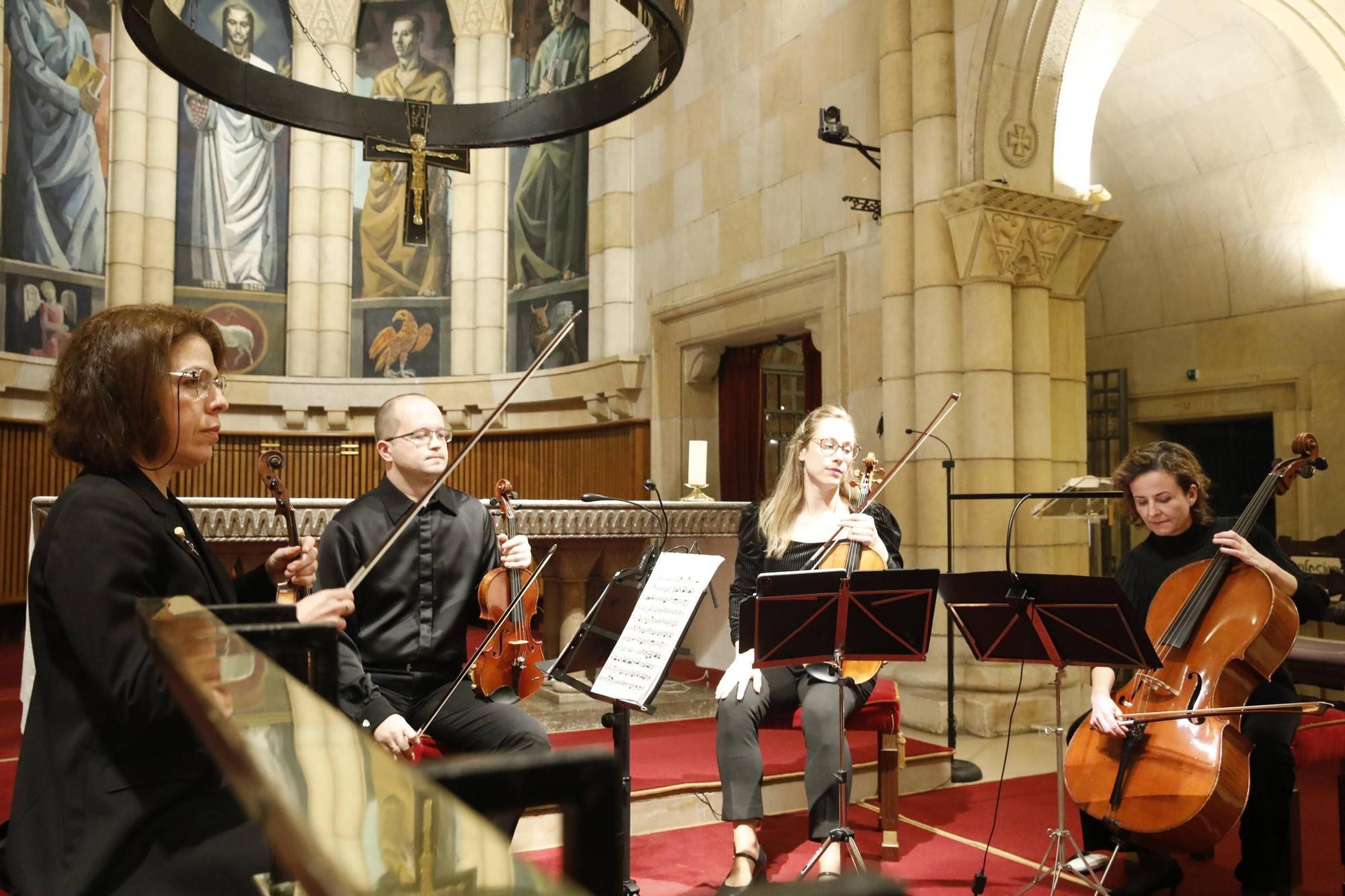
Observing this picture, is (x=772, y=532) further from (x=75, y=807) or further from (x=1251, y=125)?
(x=1251, y=125)

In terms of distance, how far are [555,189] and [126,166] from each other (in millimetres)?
4266

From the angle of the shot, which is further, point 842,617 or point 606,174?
point 606,174

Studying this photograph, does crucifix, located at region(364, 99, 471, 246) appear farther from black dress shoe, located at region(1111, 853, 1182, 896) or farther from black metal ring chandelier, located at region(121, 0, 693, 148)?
black dress shoe, located at region(1111, 853, 1182, 896)

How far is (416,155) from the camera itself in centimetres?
522

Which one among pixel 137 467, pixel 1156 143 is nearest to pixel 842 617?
pixel 137 467

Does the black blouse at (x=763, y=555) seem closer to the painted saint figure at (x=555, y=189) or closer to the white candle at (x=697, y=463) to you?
the white candle at (x=697, y=463)

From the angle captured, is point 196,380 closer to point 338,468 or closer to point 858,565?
point 858,565

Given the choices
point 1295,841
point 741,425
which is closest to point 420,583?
point 1295,841

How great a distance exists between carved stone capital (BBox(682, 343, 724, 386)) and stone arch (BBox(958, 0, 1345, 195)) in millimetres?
3039

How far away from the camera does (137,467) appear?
170cm

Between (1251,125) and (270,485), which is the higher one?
(1251,125)

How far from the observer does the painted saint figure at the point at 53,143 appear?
31.7 ft

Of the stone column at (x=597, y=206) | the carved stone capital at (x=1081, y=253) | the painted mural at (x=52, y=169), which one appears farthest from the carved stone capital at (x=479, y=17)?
the carved stone capital at (x=1081, y=253)

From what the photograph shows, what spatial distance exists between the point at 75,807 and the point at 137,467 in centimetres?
53
